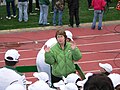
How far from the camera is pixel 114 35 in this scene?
13336 mm

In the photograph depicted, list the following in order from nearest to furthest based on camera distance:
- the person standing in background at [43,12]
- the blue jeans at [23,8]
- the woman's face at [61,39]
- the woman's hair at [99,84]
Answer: the woman's hair at [99,84]
the woman's face at [61,39]
the person standing in background at [43,12]
the blue jeans at [23,8]

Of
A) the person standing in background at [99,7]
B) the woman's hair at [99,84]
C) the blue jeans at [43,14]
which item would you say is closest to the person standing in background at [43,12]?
the blue jeans at [43,14]

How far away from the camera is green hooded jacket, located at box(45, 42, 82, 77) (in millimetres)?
6566

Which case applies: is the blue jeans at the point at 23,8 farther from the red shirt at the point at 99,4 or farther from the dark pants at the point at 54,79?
the dark pants at the point at 54,79

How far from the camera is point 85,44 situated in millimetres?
12352

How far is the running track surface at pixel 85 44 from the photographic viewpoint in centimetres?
1082

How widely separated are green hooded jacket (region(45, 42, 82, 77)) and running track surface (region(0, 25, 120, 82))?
304cm

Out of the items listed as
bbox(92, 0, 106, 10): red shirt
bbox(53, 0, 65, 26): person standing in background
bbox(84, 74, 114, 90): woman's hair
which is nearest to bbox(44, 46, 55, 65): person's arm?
bbox(84, 74, 114, 90): woman's hair

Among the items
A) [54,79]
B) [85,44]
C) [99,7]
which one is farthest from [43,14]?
[54,79]

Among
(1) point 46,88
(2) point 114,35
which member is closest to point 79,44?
(2) point 114,35

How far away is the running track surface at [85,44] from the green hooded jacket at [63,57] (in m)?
3.04

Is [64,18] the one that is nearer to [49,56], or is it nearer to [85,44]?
[85,44]

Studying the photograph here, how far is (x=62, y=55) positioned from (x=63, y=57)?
1.6 inches

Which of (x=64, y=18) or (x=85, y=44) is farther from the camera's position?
(x=64, y=18)
